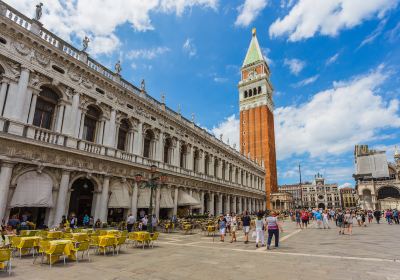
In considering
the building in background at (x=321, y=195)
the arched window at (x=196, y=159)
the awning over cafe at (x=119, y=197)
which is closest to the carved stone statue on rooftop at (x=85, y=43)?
the awning over cafe at (x=119, y=197)

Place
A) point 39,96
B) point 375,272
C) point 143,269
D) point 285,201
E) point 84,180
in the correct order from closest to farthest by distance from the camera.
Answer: point 375,272 < point 143,269 < point 39,96 < point 84,180 < point 285,201

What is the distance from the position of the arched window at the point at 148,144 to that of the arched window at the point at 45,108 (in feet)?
29.0

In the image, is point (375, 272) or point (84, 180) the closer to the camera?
point (375, 272)

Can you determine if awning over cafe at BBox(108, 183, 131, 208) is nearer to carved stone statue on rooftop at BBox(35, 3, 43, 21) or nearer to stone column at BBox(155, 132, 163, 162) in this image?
stone column at BBox(155, 132, 163, 162)

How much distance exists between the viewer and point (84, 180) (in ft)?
58.3

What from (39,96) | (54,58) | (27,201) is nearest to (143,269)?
(27,201)

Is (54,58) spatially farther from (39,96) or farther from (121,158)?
(121,158)

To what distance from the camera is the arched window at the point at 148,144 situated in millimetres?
23961

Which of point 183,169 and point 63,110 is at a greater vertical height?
point 63,110

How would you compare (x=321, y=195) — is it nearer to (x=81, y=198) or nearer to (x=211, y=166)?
(x=211, y=166)

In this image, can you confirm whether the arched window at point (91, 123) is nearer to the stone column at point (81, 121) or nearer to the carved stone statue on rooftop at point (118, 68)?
the stone column at point (81, 121)

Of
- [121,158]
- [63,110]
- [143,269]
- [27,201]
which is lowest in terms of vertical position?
[143,269]

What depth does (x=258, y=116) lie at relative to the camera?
68.4m

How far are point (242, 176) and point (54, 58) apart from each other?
3901 centimetres
